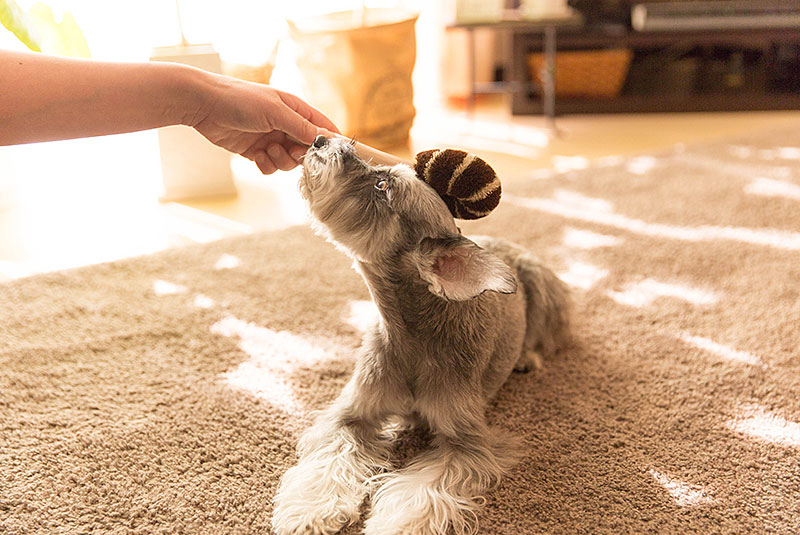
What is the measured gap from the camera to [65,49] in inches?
126

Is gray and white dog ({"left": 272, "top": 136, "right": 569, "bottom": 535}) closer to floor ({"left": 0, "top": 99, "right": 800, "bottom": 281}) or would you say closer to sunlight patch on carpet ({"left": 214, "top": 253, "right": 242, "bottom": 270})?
sunlight patch on carpet ({"left": 214, "top": 253, "right": 242, "bottom": 270})

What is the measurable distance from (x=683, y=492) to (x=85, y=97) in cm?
166

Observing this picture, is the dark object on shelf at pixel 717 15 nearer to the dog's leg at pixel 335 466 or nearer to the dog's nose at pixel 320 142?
the dog's nose at pixel 320 142

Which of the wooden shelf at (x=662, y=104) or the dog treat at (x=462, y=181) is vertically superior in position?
the dog treat at (x=462, y=181)

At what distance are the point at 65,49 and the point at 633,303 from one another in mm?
2592

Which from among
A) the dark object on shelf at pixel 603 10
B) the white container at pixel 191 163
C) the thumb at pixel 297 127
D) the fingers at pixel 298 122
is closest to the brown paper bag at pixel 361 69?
the white container at pixel 191 163

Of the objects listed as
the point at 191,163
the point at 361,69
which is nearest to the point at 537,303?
the point at 191,163

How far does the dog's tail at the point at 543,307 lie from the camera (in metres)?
2.17

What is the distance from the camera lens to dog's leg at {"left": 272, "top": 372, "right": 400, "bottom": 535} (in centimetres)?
160

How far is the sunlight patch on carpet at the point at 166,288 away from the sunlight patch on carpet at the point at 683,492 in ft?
5.68

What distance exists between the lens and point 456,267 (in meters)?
1.51


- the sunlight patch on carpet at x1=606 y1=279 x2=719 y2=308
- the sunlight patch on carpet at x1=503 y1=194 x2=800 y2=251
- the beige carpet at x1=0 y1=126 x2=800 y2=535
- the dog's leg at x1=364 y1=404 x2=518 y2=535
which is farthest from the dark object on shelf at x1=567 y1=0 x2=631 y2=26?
the dog's leg at x1=364 y1=404 x2=518 y2=535

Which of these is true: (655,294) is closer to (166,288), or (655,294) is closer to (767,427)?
(767,427)

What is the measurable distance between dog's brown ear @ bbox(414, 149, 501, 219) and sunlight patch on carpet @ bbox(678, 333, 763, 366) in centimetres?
108
